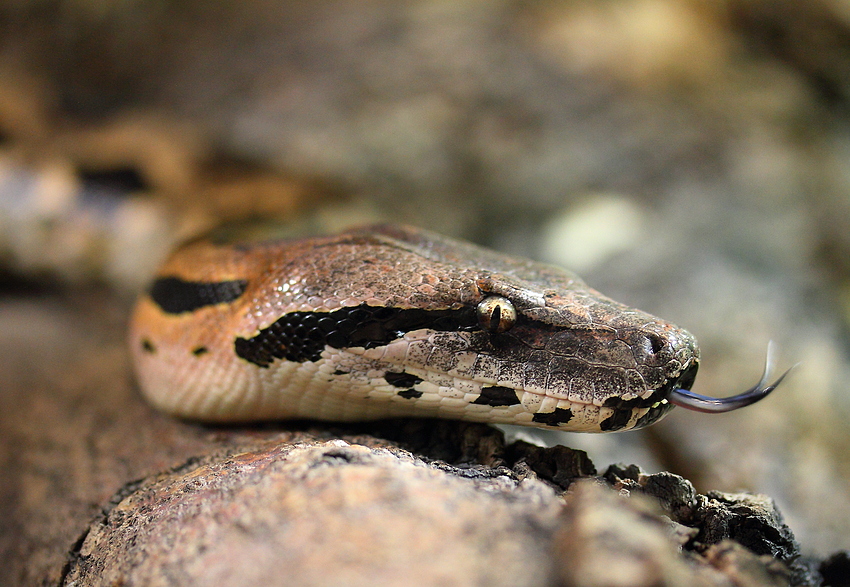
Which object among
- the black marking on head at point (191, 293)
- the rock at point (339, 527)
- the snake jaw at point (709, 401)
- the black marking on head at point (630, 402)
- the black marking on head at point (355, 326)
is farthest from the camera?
the black marking on head at point (191, 293)

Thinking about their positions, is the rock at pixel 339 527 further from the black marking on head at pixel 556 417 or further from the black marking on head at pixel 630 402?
the black marking on head at pixel 630 402

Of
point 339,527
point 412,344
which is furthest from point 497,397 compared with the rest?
point 339,527

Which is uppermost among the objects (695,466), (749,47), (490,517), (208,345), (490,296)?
(749,47)

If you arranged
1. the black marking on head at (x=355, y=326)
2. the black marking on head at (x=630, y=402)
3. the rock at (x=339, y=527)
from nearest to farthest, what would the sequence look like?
the rock at (x=339, y=527)
the black marking on head at (x=630, y=402)
the black marking on head at (x=355, y=326)

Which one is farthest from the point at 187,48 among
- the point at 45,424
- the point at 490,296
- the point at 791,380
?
the point at 791,380

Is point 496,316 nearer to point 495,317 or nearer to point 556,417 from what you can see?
point 495,317

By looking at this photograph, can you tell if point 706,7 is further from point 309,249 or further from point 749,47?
point 309,249

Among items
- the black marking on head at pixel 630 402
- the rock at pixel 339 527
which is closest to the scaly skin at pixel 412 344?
the black marking on head at pixel 630 402

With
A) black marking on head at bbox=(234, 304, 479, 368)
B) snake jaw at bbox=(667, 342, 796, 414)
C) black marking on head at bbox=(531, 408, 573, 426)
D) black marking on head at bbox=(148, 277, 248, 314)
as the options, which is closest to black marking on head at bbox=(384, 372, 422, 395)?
black marking on head at bbox=(234, 304, 479, 368)
